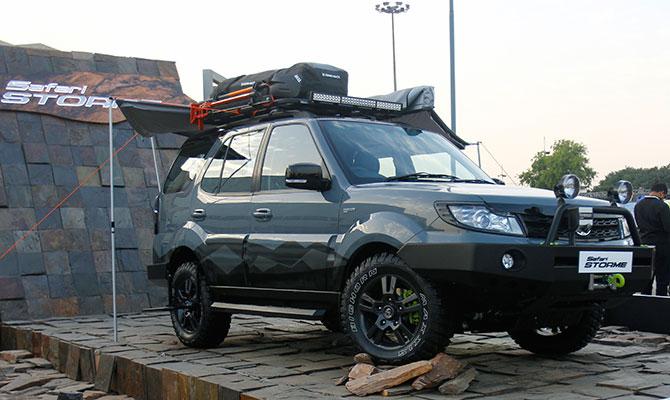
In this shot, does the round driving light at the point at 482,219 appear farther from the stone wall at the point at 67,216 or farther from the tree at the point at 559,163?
the tree at the point at 559,163

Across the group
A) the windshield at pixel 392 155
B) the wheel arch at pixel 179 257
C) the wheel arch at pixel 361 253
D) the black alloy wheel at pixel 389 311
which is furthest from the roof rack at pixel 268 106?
the black alloy wheel at pixel 389 311

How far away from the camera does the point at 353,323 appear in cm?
582

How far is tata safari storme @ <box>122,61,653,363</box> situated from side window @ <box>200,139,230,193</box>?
0.02 m

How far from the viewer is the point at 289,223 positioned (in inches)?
262

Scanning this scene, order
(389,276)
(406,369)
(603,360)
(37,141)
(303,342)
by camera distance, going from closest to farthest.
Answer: (406,369) → (389,276) → (603,360) → (303,342) → (37,141)

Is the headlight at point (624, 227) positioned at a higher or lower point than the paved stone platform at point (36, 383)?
higher

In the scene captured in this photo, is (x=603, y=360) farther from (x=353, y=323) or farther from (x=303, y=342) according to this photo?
(x=303, y=342)

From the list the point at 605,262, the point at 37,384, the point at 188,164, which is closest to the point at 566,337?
the point at 605,262

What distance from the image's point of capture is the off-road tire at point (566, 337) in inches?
256

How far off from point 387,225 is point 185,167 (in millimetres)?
3206

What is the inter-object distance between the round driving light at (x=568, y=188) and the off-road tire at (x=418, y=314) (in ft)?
3.39

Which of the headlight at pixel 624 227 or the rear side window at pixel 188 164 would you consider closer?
the headlight at pixel 624 227

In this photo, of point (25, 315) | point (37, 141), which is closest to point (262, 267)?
point (25, 315)

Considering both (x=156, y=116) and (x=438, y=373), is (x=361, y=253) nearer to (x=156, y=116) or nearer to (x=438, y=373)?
(x=438, y=373)
